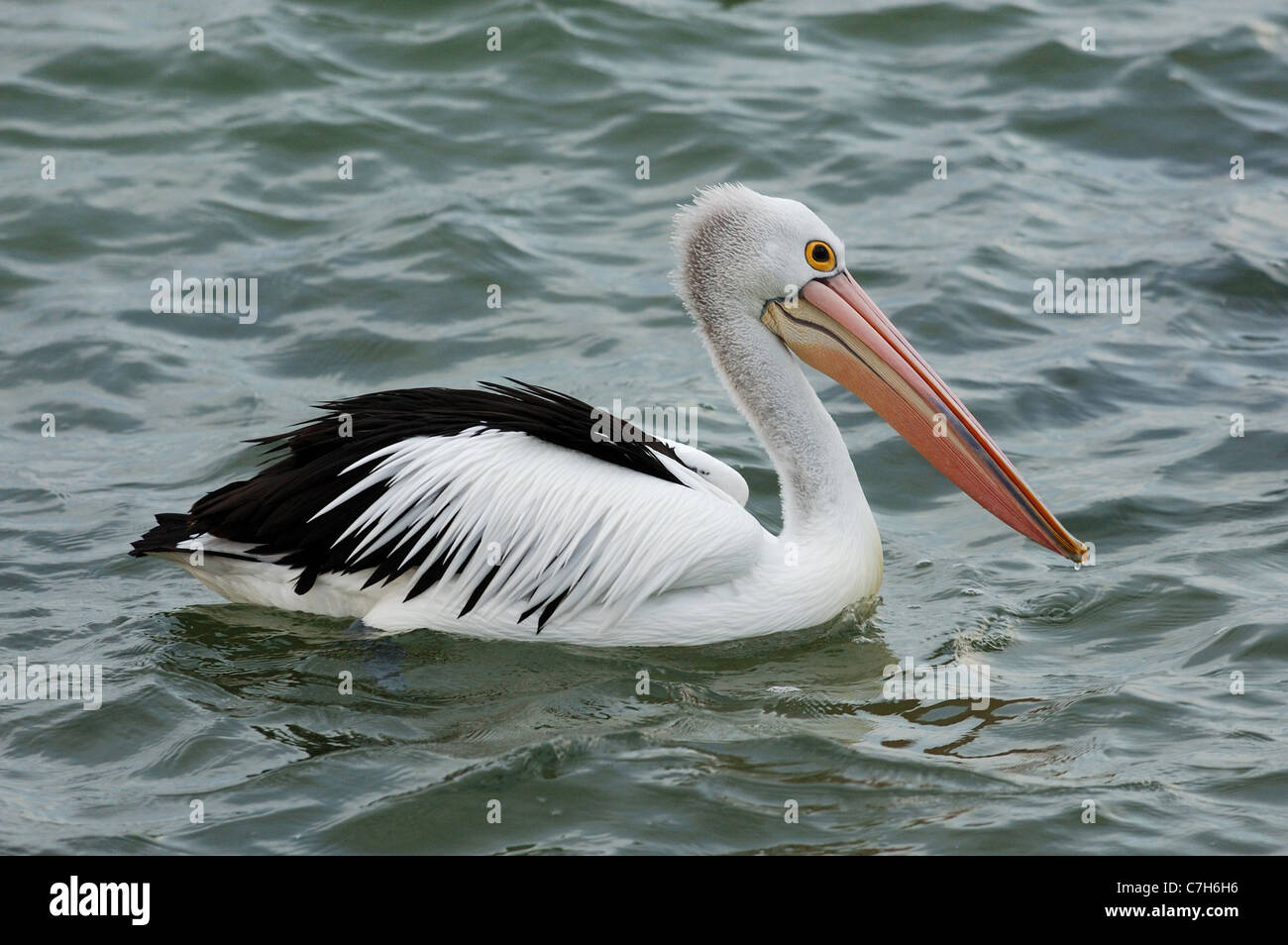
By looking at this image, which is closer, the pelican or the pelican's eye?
the pelican

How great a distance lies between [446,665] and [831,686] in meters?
1.20

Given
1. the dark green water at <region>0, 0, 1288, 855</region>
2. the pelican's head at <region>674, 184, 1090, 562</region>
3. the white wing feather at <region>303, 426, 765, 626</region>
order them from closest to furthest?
the dark green water at <region>0, 0, 1288, 855</region> → the white wing feather at <region>303, 426, 765, 626</region> → the pelican's head at <region>674, 184, 1090, 562</region>

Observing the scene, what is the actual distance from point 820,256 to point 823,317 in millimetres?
204

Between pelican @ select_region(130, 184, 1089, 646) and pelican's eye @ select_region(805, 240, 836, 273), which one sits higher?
pelican's eye @ select_region(805, 240, 836, 273)

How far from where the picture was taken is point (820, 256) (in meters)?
5.34

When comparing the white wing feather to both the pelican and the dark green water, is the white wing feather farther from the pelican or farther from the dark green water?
the dark green water

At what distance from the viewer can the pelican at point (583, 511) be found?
4.96m

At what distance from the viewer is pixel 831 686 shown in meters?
5.04

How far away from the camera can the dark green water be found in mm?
4371

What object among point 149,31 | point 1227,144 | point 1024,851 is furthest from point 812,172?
point 1024,851

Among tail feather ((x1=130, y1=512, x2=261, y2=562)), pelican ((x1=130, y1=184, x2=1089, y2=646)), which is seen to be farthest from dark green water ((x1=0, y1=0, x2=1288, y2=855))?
tail feather ((x1=130, y1=512, x2=261, y2=562))

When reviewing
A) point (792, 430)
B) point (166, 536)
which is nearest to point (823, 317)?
point (792, 430)
